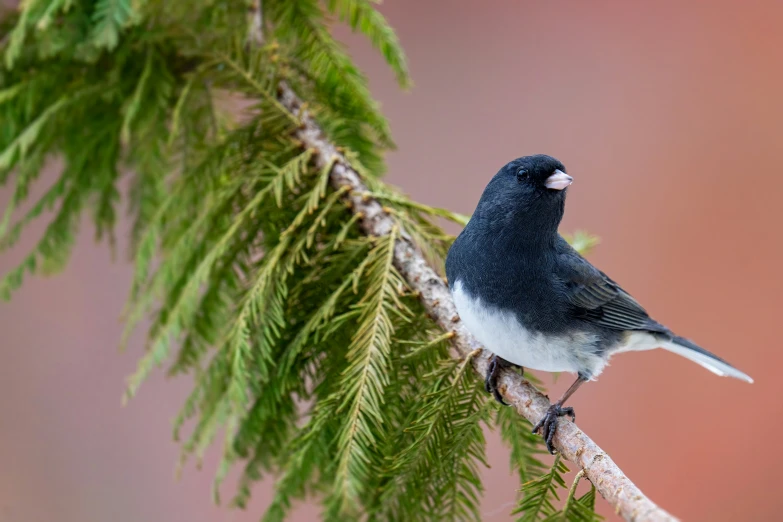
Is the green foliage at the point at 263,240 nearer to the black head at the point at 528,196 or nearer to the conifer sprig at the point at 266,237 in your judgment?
the conifer sprig at the point at 266,237

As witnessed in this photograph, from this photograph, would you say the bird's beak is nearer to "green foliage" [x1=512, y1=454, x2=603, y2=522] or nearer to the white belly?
the white belly

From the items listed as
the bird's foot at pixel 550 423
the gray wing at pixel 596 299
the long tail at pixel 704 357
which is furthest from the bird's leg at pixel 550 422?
the long tail at pixel 704 357

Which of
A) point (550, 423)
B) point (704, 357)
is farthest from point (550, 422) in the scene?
point (704, 357)

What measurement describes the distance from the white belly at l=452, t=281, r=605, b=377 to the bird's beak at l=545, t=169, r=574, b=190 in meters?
0.16

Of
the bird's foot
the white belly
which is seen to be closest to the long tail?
the white belly

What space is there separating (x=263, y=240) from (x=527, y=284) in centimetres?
43

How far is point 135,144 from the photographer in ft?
4.08

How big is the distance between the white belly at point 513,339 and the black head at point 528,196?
0.10 m

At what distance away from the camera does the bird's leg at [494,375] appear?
81 centimetres

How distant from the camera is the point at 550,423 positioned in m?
0.72

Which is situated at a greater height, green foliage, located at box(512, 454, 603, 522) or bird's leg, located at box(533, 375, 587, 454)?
bird's leg, located at box(533, 375, 587, 454)

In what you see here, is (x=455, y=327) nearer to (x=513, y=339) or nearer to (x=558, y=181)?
(x=513, y=339)

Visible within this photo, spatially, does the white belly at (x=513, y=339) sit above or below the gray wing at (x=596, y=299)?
below

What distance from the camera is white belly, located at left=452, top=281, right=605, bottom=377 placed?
777 millimetres
